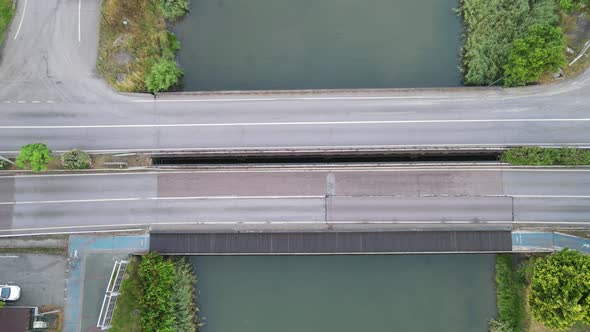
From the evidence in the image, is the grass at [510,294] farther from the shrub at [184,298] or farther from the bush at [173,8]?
the bush at [173,8]

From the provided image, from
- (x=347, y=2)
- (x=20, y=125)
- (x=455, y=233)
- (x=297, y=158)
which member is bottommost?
(x=455, y=233)

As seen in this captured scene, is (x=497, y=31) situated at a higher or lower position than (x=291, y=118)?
higher

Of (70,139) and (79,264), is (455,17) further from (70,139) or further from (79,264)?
(79,264)

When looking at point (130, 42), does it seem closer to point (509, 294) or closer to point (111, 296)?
point (111, 296)

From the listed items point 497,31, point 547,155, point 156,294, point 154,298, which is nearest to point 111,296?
point 154,298

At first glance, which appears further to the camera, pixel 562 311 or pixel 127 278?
pixel 127 278

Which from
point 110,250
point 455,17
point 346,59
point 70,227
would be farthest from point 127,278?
point 455,17

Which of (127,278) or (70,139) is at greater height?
(70,139)
